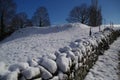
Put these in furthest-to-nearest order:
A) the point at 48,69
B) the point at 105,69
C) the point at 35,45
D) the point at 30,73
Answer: the point at 35,45
the point at 105,69
the point at 48,69
the point at 30,73

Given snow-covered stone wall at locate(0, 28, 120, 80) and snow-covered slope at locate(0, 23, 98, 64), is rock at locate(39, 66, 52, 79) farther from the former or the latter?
snow-covered slope at locate(0, 23, 98, 64)

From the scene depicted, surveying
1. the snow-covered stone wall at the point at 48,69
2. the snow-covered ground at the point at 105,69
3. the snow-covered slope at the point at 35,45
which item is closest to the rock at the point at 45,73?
the snow-covered stone wall at the point at 48,69

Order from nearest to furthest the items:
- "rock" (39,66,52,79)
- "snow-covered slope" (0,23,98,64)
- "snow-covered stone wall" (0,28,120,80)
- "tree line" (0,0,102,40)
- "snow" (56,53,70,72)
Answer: "snow-covered stone wall" (0,28,120,80) → "rock" (39,66,52,79) → "snow" (56,53,70,72) → "snow-covered slope" (0,23,98,64) → "tree line" (0,0,102,40)

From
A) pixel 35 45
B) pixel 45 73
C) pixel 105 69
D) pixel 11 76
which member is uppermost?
pixel 11 76

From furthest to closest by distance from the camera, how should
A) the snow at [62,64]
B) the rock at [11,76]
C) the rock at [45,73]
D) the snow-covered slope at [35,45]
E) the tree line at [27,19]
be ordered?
the tree line at [27,19] → the snow-covered slope at [35,45] → the snow at [62,64] → the rock at [45,73] → the rock at [11,76]

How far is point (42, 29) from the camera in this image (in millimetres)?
22109

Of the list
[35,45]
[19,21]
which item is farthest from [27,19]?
[35,45]

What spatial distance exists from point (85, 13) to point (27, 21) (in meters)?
12.5

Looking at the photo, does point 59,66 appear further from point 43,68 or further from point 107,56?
point 107,56

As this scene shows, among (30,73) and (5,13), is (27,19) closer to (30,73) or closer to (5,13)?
(5,13)

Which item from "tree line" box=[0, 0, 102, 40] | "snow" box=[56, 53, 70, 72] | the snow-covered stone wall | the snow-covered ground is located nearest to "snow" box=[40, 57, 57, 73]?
the snow-covered stone wall

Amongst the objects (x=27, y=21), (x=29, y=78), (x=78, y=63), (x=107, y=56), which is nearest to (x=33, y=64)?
(x=29, y=78)

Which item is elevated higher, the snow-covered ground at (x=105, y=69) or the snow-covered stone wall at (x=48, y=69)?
the snow-covered stone wall at (x=48, y=69)

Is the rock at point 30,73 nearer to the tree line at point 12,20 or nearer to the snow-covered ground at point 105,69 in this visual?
the snow-covered ground at point 105,69
